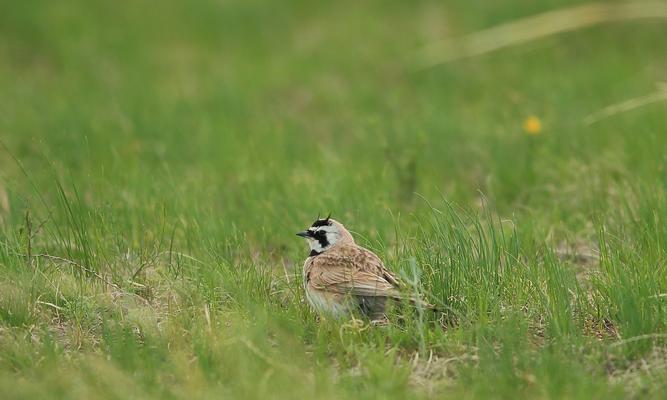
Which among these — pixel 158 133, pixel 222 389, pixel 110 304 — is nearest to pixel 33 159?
pixel 158 133

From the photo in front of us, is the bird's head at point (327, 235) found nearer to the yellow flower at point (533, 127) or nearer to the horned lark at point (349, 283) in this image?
the horned lark at point (349, 283)

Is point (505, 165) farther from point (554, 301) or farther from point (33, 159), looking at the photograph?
point (33, 159)

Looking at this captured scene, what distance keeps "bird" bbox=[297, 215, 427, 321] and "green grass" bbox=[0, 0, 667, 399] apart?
12cm

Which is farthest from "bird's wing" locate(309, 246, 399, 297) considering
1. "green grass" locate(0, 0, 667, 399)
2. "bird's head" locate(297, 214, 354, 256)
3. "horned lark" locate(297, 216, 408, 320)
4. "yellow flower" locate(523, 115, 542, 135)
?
"yellow flower" locate(523, 115, 542, 135)

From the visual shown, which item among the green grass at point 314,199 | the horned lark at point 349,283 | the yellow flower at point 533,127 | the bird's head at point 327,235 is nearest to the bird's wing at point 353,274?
the horned lark at point 349,283

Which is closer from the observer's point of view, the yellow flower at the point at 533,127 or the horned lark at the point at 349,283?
the horned lark at the point at 349,283

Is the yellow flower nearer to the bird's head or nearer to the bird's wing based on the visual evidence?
the bird's head

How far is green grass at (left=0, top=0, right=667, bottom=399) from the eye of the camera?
17.0 feet

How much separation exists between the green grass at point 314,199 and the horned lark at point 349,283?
127 millimetres

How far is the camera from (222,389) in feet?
16.1

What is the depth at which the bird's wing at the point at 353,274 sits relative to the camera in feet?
19.0

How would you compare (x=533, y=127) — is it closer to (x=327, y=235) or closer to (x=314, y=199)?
(x=314, y=199)

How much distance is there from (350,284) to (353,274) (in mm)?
67

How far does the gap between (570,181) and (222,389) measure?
4.38 meters
